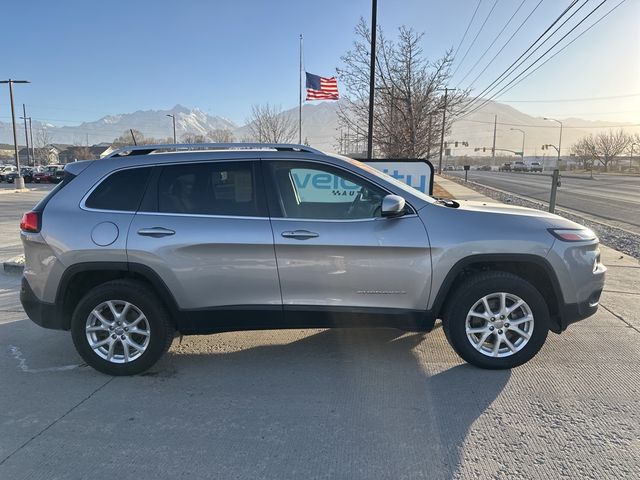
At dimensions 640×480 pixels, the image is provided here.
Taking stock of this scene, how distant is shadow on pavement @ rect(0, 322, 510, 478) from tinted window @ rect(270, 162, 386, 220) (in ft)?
4.26

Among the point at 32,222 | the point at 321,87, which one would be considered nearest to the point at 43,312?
the point at 32,222

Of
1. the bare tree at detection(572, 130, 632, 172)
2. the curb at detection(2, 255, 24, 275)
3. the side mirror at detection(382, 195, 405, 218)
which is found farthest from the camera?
the bare tree at detection(572, 130, 632, 172)

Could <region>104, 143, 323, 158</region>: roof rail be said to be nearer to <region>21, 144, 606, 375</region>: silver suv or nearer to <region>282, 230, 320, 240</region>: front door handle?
<region>21, 144, 606, 375</region>: silver suv

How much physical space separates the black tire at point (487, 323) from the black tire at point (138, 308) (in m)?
2.29

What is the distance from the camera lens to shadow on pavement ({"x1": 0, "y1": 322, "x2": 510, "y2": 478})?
271 cm

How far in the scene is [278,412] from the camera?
128 inches

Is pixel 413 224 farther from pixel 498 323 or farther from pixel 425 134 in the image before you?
pixel 425 134

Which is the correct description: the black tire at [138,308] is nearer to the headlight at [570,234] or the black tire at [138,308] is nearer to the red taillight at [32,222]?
the red taillight at [32,222]

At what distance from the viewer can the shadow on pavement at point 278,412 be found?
2.71m

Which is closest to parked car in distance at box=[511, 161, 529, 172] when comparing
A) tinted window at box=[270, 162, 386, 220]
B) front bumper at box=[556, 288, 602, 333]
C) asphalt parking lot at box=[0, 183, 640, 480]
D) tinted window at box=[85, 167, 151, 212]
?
asphalt parking lot at box=[0, 183, 640, 480]

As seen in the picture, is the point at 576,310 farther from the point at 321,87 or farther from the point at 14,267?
the point at 321,87

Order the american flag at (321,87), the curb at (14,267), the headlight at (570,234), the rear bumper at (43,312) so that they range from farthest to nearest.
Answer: the american flag at (321,87)
the curb at (14,267)
the rear bumper at (43,312)
the headlight at (570,234)

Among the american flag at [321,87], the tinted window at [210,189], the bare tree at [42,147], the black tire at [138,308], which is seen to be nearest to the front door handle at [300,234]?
the tinted window at [210,189]

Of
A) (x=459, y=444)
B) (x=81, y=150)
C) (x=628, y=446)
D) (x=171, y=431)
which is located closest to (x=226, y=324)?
(x=171, y=431)
